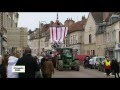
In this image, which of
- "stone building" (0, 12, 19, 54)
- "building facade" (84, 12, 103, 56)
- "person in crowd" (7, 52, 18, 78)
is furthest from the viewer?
"building facade" (84, 12, 103, 56)

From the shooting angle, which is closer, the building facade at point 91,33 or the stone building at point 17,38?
the stone building at point 17,38

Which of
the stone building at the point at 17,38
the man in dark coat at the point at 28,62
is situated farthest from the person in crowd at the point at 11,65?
the stone building at the point at 17,38

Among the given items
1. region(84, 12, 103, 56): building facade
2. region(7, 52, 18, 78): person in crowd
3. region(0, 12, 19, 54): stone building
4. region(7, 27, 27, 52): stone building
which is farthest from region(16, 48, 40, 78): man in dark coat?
region(84, 12, 103, 56): building facade

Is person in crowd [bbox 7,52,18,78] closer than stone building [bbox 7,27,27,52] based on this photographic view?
Yes

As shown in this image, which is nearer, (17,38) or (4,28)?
(17,38)

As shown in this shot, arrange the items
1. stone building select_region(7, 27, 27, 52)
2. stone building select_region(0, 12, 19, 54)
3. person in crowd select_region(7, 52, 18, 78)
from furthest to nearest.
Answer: stone building select_region(0, 12, 19, 54), stone building select_region(7, 27, 27, 52), person in crowd select_region(7, 52, 18, 78)

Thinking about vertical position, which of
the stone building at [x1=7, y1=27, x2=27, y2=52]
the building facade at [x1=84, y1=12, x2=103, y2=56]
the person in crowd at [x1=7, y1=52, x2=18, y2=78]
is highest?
the building facade at [x1=84, y1=12, x2=103, y2=56]

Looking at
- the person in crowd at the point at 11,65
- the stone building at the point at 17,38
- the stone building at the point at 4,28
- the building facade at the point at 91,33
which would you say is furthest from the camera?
the building facade at the point at 91,33

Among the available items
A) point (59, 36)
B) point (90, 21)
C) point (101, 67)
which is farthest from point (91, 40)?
point (59, 36)

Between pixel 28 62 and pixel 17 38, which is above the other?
pixel 17 38

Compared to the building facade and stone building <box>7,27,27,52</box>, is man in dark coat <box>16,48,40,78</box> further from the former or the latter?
the building facade

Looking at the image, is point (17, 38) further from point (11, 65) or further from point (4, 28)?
point (4, 28)

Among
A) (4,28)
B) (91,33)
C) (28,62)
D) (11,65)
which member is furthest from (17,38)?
(91,33)

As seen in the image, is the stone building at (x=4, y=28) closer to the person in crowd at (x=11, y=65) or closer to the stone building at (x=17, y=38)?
the stone building at (x=17, y=38)
